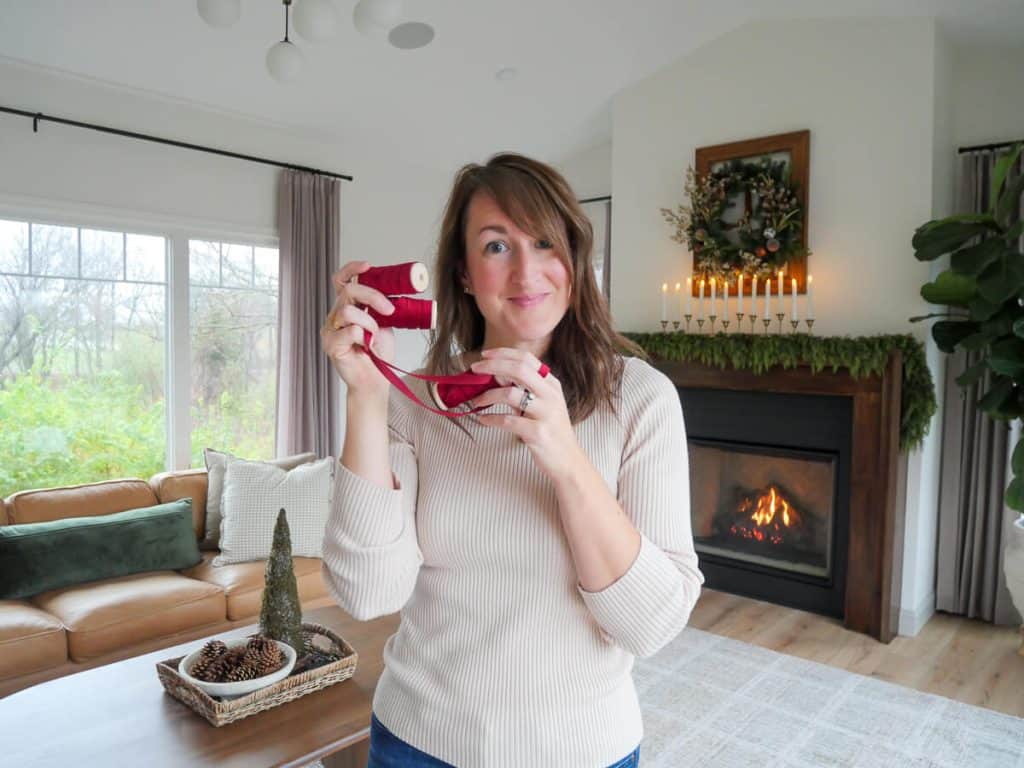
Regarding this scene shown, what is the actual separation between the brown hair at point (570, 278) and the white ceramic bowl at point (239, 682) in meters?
1.23

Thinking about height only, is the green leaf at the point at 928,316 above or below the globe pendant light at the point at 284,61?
below

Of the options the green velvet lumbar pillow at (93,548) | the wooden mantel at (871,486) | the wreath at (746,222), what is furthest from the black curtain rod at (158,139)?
the wooden mantel at (871,486)

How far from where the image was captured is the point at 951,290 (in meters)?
A: 3.19

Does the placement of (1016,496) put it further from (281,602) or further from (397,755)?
(397,755)

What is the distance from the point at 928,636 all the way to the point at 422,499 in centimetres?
357

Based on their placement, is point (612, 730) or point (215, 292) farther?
point (215, 292)

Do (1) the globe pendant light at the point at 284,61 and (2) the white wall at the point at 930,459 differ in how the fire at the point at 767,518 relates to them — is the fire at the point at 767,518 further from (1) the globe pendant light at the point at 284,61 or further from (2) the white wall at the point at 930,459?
(1) the globe pendant light at the point at 284,61

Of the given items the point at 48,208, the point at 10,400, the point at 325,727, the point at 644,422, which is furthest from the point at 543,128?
the point at 644,422

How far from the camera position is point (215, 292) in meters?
4.32

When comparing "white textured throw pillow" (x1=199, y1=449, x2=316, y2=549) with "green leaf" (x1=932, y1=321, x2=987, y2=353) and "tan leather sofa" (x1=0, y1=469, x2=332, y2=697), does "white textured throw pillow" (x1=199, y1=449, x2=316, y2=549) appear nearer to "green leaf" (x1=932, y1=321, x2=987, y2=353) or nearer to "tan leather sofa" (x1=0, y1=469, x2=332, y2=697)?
"tan leather sofa" (x1=0, y1=469, x2=332, y2=697)

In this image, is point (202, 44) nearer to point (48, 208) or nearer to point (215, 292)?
point (48, 208)

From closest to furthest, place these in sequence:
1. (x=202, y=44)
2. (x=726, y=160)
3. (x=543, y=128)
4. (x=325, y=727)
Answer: (x=325, y=727) < (x=202, y=44) < (x=726, y=160) < (x=543, y=128)

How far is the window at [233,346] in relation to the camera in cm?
426

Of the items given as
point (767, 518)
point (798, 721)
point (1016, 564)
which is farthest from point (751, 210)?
point (798, 721)
